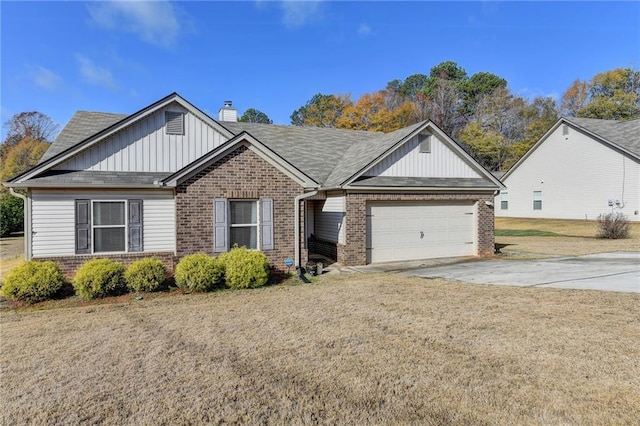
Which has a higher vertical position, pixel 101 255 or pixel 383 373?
pixel 101 255

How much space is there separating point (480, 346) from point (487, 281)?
5.04 m

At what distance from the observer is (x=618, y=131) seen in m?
27.2

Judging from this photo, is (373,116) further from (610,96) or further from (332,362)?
(332,362)

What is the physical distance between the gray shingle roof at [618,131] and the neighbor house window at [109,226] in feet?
93.9

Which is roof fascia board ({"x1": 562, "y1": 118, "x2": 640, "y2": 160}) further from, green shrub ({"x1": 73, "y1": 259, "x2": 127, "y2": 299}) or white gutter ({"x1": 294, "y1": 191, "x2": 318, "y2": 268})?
green shrub ({"x1": 73, "y1": 259, "x2": 127, "y2": 299})

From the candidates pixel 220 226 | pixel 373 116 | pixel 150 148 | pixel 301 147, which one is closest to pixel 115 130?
pixel 150 148

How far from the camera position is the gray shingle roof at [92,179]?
9.96 meters

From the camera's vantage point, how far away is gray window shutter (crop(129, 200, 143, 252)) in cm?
1066

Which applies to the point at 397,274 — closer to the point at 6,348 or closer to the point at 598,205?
the point at 6,348

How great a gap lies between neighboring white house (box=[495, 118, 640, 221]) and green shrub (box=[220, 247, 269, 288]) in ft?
84.4

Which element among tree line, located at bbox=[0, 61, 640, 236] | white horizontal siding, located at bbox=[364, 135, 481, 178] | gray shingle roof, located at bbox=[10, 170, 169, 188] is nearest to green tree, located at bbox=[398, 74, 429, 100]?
tree line, located at bbox=[0, 61, 640, 236]

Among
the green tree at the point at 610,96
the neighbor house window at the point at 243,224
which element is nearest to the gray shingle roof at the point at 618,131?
the green tree at the point at 610,96

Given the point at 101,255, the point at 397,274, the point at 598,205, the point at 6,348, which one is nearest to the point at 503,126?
the point at 598,205

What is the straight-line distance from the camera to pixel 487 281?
10.1m
